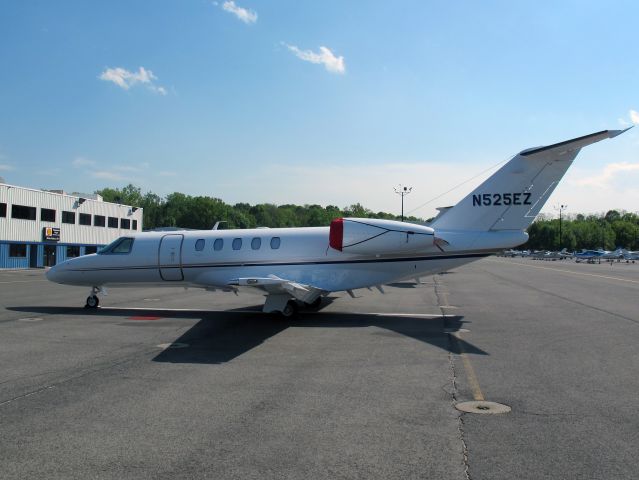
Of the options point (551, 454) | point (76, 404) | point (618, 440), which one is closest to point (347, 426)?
point (551, 454)

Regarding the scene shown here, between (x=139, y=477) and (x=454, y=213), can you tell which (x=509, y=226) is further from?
(x=139, y=477)

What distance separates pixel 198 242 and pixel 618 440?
13.5 meters

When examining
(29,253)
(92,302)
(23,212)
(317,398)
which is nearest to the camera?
(317,398)

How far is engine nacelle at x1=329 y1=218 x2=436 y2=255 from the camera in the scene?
47.1 feet

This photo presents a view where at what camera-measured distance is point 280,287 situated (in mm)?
13164

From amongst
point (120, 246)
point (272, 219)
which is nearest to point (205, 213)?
point (272, 219)

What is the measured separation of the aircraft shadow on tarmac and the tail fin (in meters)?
2.94

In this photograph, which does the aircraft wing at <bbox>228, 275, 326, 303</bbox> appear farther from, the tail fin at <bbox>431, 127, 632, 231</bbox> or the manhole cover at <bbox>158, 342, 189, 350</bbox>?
the tail fin at <bbox>431, 127, 632, 231</bbox>

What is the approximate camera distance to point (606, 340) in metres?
11.7

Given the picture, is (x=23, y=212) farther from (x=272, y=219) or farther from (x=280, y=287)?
(x=272, y=219)

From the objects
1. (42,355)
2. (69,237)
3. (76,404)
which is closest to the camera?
(76,404)

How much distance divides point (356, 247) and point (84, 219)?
166 feet

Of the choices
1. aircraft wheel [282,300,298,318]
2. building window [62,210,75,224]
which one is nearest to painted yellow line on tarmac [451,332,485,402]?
aircraft wheel [282,300,298,318]

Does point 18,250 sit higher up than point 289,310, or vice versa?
point 289,310
